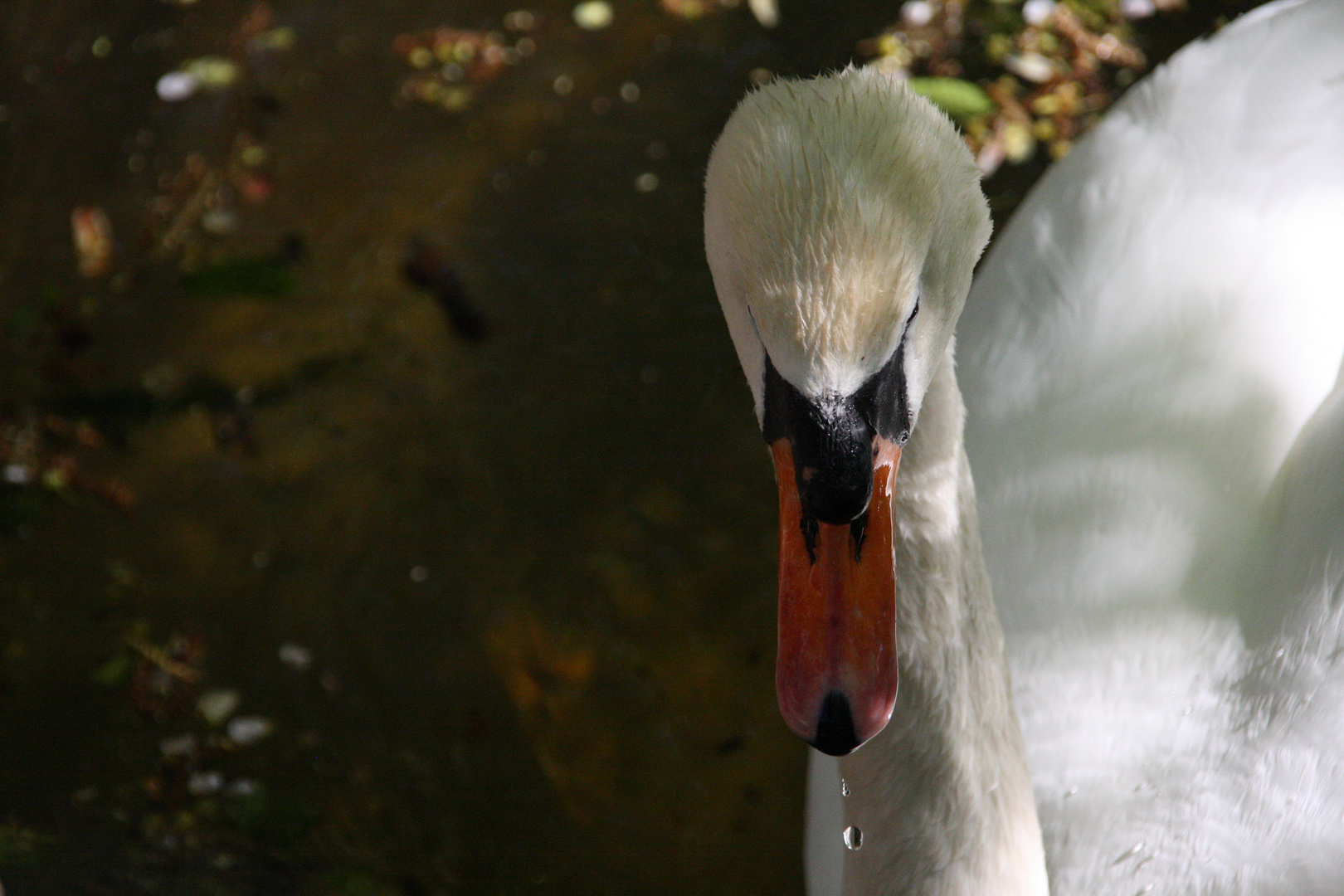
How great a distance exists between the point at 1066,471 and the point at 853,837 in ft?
2.90

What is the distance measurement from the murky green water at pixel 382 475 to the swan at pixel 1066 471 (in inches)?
29.7

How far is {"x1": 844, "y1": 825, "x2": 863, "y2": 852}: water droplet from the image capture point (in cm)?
166

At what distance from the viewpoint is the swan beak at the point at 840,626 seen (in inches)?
49.2

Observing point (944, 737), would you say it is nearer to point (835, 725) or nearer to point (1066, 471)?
point (835, 725)

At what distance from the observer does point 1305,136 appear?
92.0 inches

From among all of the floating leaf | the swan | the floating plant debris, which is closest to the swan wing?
the swan

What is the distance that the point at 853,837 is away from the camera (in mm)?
1672

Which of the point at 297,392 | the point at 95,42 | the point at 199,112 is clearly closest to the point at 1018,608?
the point at 297,392

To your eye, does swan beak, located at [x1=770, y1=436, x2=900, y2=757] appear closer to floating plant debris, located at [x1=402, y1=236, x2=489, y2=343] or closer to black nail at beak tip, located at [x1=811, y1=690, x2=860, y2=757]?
black nail at beak tip, located at [x1=811, y1=690, x2=860, y2=757]

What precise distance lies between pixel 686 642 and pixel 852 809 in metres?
1.29

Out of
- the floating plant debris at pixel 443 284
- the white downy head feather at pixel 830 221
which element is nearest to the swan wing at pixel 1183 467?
the white downy head feather at pixel 830 221

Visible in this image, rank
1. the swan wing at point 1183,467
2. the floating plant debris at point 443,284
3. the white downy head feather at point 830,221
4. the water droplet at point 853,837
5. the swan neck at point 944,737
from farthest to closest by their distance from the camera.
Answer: the floating plant debris at point 443,284
the swan wing at point 1183,467
the water droplet at point 853,837
the swan neck at point 944,737
the white downy head feather at point 830,221

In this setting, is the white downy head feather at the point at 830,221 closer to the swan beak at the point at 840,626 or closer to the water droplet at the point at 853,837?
the swan beak at the point at 840,626

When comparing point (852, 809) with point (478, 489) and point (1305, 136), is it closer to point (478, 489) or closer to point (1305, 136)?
point (1305, 136)
